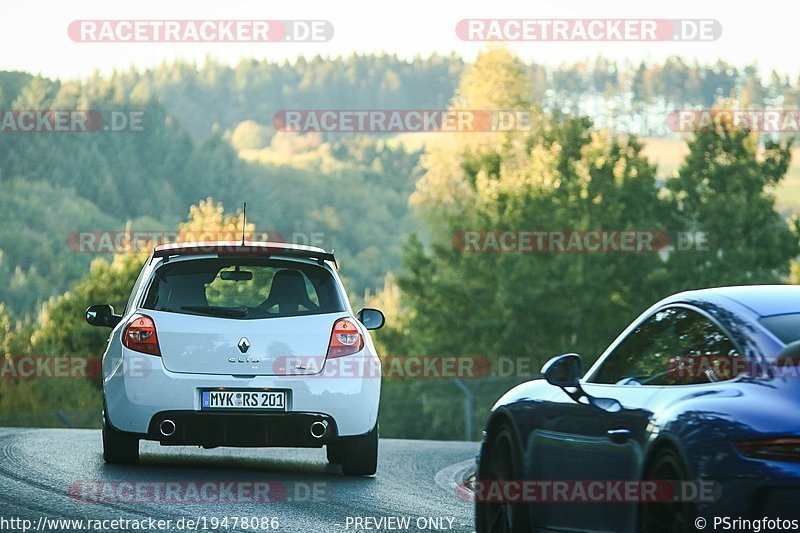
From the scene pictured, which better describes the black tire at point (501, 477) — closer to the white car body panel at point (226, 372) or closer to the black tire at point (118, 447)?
the white car body panel at point (226, 372)

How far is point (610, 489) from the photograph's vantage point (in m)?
6.84

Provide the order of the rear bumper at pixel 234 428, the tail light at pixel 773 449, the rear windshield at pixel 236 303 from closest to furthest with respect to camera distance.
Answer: the tail light at pixel 773 449 < the rear bumper at pixel 234 428 < the rear windshield at pixel 236 303

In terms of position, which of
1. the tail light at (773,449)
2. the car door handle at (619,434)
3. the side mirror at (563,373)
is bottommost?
the car door handle at (619,434)

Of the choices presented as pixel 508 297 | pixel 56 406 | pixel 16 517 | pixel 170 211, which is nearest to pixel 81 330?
pixel 56 406

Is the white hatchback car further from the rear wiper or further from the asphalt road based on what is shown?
the asphalt road

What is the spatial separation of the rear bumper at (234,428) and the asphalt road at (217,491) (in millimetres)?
296

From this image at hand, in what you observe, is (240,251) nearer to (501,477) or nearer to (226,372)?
(226,372)

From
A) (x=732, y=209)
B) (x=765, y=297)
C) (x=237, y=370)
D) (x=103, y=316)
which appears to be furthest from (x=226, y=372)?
(x=732, y=209)

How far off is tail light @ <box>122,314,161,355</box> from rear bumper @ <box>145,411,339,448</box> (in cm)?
51

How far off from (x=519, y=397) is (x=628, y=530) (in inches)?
59.0

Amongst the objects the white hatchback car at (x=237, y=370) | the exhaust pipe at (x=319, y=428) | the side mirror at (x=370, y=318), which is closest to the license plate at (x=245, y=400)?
the white hatchback car at (x=237, y=370)

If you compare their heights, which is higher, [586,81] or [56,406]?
[586,81]

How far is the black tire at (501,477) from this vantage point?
768 cm

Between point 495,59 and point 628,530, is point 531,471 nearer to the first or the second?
point 628,530
